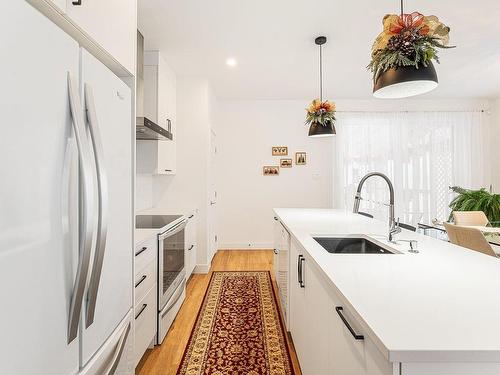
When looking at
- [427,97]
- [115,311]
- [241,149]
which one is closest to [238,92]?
[241,149]

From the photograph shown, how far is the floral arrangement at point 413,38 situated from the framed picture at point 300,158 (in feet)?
11.9

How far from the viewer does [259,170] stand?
16.9 feet

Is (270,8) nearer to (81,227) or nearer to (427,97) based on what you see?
(81,227)

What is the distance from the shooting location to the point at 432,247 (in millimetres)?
Result: 1562

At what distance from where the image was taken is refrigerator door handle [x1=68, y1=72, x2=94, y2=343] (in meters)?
0.74

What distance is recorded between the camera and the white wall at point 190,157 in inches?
154

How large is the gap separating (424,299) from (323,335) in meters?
0.48

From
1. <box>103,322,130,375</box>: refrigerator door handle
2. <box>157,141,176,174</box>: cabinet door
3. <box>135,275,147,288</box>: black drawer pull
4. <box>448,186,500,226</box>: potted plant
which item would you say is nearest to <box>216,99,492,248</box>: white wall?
<box>157,141,176,174</box>: cabinet door

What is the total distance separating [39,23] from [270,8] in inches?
85.6

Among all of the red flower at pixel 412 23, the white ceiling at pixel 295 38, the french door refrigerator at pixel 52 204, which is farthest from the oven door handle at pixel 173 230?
the red flower at pixel 412 23

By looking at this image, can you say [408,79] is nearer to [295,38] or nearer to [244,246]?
[295,38]

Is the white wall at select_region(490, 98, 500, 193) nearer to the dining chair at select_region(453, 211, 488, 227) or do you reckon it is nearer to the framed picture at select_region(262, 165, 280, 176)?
the dining chair at select_region(453, 211, 488, 227)

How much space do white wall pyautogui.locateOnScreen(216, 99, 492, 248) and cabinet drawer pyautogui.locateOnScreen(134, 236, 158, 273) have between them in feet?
10.0

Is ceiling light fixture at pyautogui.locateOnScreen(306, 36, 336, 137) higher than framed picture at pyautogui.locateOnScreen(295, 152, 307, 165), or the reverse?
ceiling light fixture at pyautogui.locateOnScreen(306, 36, 336, 137)
